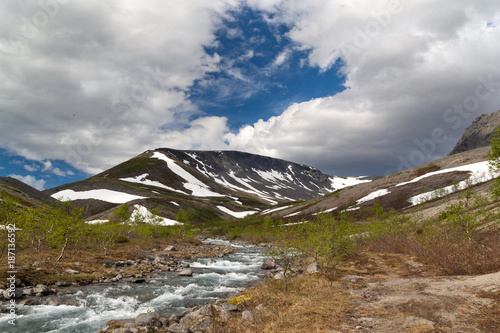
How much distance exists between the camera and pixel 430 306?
11367 mm

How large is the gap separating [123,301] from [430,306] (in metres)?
19.3

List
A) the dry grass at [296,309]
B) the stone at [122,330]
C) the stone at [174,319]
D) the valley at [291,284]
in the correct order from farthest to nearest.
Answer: the stone at [174,319], the stone at [122,330], the valley at [291,284], the dry grass at [296,309]

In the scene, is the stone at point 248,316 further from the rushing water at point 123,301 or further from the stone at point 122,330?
the rushing water at point 123,301

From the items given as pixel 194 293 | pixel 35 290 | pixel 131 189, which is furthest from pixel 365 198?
pixel 131 189

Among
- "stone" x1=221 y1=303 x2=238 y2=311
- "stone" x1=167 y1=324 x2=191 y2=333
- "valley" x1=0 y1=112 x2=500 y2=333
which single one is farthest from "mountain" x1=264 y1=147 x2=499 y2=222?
"stone" x1=167 y1=324 x2=191 y2=333

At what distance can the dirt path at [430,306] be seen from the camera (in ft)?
31.2

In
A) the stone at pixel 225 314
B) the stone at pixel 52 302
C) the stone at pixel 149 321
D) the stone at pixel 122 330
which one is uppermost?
the stone at pixel 52 302

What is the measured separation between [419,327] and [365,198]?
115561 millimetres

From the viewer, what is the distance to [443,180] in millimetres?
101438

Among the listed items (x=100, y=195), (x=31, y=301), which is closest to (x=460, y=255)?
(x=31, y=301)

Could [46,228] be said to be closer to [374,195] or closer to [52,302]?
[52,302]

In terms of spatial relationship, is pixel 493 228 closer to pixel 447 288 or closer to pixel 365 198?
pixel 447 288

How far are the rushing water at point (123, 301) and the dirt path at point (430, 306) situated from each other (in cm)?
1155

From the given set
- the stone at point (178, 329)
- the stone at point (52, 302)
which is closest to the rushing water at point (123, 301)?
the stone at point (52, 302)
